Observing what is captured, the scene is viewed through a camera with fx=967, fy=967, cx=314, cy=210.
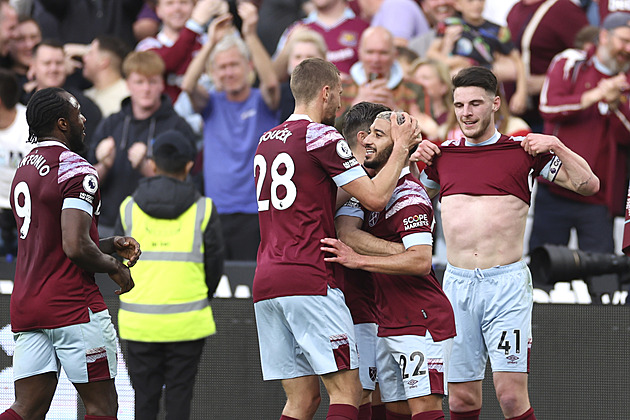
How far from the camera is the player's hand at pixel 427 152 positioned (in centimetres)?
646

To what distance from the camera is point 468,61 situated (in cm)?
1012

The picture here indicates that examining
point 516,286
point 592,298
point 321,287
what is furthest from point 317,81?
point 592,298

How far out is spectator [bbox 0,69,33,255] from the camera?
934 cm

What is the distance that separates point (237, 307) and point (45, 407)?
2525 millimetres

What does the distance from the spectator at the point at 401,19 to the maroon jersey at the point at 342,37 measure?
0.31 meters

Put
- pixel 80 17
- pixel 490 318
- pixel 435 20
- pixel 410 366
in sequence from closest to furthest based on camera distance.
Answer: pixel 410 366, pixel 490 318, pixel 435 20, pixel 80 17

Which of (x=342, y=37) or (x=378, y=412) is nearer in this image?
(x=378, y=412)

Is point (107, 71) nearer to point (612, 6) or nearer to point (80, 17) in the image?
point (80, 17)

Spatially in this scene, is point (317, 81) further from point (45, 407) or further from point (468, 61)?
point (468, 61)

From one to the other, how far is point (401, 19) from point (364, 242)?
5.87 meters

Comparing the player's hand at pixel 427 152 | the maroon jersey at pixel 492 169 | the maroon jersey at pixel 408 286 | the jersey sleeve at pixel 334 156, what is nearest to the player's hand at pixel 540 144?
the maroon jersey at pixel 492 169

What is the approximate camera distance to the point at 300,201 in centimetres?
536

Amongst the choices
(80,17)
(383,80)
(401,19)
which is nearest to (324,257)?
(383,80)

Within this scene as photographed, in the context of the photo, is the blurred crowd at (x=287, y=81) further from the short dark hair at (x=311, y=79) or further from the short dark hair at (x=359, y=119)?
the short dark hair at (x=311, y=79)
